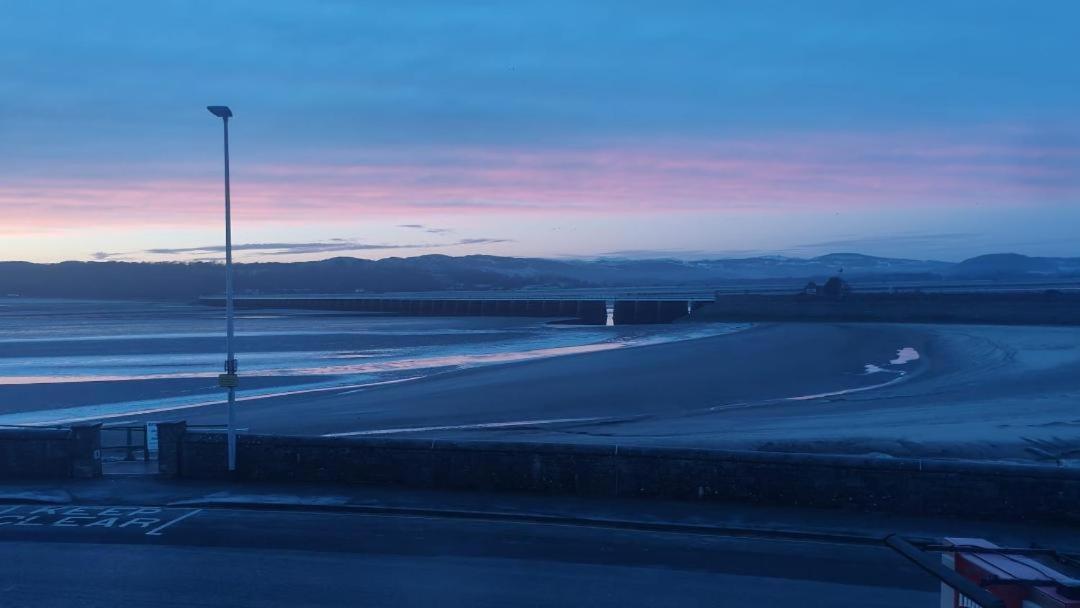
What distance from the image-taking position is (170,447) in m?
14.2

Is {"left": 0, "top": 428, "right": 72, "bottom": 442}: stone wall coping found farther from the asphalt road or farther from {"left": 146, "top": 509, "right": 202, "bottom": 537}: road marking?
{"left": 146, "top": 509, "right": 202, "bottom": 537}: road marking

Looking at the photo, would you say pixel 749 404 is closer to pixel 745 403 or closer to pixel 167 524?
pixel 745 403

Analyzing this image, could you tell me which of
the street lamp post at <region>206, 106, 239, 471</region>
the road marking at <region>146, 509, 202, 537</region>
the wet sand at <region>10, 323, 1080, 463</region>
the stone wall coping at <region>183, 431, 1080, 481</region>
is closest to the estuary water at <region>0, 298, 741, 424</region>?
the wet sand at <region>10, 323, 1080, 463</region>

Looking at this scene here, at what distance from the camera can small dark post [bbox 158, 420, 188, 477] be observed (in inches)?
555

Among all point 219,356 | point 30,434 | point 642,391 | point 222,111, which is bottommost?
point 219,356

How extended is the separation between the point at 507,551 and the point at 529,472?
2.84m

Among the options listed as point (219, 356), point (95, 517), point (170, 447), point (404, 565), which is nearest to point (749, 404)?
point (170, 447)

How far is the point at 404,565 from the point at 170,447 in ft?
19.8

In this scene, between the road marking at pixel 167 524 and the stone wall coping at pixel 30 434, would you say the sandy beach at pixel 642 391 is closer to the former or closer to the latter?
the stone wall coping at pixel 30 434

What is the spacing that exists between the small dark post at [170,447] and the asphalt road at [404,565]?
207 centimetres

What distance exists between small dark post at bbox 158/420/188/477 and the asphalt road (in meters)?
2.07

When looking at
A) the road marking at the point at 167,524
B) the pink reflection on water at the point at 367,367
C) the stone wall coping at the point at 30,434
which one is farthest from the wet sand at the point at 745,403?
the road marking at the point at 167,524

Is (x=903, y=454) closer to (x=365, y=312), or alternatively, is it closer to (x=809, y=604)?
(x=809, y=604)

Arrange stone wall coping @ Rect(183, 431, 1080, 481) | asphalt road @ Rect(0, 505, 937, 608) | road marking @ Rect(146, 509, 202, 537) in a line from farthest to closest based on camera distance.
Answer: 1. stone wall coping @ Rect(183, 431, 1080, 481)
2. road marking @ Rect(146, 509, 202, 537)
3. asphalt road @ Rect(0, 505, 937, 608)
